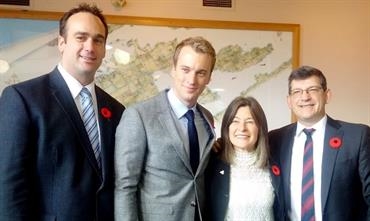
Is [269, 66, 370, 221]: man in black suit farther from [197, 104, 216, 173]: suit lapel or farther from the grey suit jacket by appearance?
the grey suit jacket

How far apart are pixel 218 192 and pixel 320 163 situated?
0.56 meters

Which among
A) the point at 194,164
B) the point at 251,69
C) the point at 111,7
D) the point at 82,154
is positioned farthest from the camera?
the point at 251,69

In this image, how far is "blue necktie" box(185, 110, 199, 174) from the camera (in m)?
1.85

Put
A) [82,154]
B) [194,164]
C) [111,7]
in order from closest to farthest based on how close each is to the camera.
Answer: [82,154] → [194,164] → [111,7]

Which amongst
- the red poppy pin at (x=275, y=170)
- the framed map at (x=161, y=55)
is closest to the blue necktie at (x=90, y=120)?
the red poppy pin at (x=275, y=170)

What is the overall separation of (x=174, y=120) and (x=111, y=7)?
1.84 m

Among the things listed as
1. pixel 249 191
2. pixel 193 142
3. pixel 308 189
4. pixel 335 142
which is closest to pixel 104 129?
pixel 193 142

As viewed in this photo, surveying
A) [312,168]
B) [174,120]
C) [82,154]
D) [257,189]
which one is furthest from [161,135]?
[312,168]

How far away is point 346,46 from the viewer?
12.5 feet

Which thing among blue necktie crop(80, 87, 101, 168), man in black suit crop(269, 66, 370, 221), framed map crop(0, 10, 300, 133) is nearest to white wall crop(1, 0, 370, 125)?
framed map crop(0, 10, 300, 133)

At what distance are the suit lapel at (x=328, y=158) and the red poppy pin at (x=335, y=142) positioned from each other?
0.01m

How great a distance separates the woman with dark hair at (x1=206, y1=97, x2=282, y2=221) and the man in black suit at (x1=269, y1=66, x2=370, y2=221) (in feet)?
0.32

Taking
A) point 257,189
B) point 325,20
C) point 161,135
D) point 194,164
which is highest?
point 325,20

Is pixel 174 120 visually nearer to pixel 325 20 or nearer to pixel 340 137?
pixel 340 137
